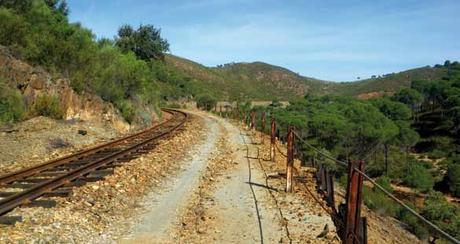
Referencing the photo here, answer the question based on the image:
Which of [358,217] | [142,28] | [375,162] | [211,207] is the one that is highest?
[142,28]

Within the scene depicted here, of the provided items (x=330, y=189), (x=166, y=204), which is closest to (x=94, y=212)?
(x=166, y=204)

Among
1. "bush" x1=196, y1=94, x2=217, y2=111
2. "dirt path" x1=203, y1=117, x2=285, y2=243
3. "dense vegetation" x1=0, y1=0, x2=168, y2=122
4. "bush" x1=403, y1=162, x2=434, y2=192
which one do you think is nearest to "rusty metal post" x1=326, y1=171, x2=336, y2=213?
"dirt path" x1=203, y1=117, x2=285, y2=243

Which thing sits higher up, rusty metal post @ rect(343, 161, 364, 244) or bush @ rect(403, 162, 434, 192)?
rusty metal post @ rect(343, 161, 364, 244)

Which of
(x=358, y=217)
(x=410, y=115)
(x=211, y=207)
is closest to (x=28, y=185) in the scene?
(x=211, y=207)

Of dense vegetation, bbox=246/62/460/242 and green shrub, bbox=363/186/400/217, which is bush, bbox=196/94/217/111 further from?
green shrub, bbox=363/186/400/217

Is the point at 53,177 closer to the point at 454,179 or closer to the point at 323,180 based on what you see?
the point at 323,180

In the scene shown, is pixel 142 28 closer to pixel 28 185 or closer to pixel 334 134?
pixel 334 134

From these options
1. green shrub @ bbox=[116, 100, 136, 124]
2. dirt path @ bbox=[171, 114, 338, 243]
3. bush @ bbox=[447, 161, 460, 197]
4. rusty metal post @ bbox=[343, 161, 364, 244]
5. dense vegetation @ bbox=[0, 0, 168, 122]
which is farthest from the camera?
bush @ bbox=[447, 161, 460, 197]

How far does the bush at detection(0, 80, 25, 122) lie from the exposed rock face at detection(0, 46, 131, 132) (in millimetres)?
882

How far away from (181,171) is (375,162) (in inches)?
2871

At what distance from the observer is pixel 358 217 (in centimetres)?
709

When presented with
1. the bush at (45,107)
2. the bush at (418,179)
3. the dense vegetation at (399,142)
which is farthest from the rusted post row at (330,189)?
the bush at (418,179)

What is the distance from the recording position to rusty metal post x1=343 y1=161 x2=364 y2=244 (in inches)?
275

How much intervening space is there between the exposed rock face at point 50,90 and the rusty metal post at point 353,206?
747 inches
